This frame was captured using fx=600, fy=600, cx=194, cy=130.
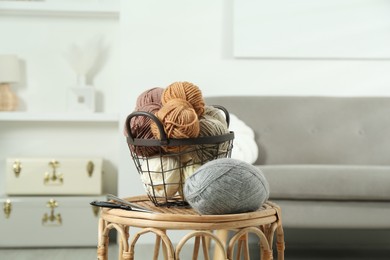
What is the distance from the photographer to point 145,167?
4.08 feet

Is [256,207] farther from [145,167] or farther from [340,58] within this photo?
[340,58]

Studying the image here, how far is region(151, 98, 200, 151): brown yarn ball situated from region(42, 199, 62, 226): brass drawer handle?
1.97m

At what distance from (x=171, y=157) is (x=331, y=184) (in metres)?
1.27

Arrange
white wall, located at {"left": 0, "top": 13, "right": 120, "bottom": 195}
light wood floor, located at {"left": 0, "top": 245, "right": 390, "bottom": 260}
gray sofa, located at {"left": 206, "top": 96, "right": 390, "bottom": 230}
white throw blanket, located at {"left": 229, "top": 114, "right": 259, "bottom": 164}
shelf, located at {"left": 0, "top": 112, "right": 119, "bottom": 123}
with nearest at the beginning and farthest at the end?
white throw blanket, located at {"left": 229, "top": 114, "right": 259, "bottom": 164} → light wood floor, located at {"left": 0, "top": 245, "right": 390, "bottom": 260} → gray sofa, located at {"left": 206, "top": 96, "right": 390, "bottom": 230} → shelf, located at {"left": 0, "top": 112, "right": 119, "bottom": 123} → white wall, located at {"left": 0, "top": 13, "right": 120, "bottom": 195}

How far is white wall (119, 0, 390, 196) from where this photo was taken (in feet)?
10.6

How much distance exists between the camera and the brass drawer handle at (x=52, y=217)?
3.02m

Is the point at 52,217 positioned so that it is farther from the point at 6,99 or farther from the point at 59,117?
the point at 6,99

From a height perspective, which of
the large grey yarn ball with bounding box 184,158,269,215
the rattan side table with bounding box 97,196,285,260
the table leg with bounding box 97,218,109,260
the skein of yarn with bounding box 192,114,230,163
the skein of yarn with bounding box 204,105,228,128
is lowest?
the table leg with bounding box 97,218,109,260

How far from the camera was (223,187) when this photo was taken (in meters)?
1.12

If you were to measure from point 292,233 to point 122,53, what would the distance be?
1.34 metres

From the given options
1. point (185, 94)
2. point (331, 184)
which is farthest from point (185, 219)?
point (331, 184)

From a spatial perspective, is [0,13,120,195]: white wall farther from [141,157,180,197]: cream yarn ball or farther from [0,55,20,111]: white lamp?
[141,157,180,197]: cream yarn ball

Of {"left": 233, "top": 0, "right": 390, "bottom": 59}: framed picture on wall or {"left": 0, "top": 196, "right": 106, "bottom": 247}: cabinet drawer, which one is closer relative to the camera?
{"left": 0, "top": 196, "right": 106, "bottom": 247}: cabinet drawer

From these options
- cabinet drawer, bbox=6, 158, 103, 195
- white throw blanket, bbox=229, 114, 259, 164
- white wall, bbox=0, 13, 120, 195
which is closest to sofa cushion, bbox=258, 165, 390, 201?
white throw blanket, bbox=229, 114, 259, 164
